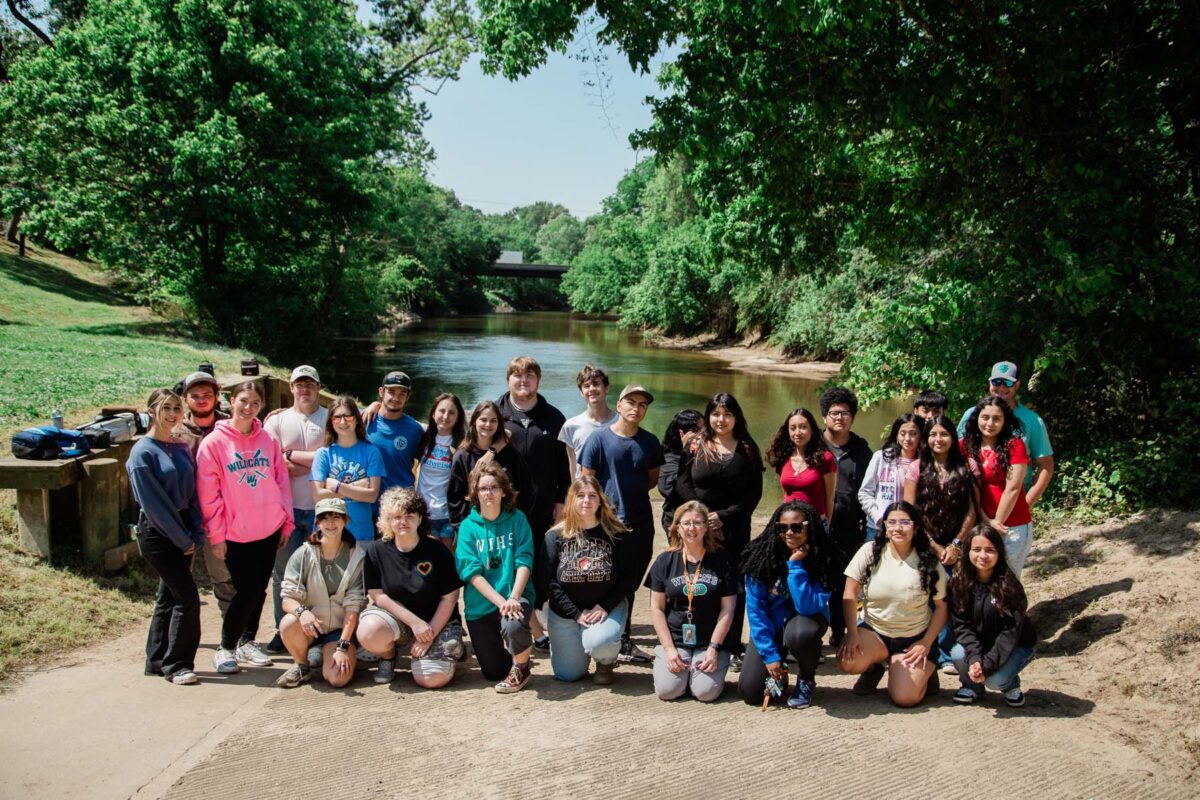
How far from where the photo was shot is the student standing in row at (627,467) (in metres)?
5.47

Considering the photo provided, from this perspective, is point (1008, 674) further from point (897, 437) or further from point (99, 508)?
point (99, 508)

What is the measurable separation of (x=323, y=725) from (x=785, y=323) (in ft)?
88.1

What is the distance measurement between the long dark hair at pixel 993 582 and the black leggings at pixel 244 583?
13.3ft

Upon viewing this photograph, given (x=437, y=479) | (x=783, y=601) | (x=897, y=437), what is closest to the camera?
(x=783, y=601)

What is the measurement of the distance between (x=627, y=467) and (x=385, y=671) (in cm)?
190

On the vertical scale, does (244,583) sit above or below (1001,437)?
below

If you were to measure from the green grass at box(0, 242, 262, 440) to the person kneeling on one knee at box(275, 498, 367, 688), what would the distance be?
15.9 ft

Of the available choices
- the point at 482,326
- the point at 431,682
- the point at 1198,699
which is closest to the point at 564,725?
the point at 431,682

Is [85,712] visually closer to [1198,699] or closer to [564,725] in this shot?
[564,725]

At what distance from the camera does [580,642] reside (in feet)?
16.8

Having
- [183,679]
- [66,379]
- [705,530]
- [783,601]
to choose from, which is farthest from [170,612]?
[66,379]

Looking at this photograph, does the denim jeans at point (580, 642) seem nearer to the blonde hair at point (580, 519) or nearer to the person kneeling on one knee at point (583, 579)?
the person kneeling on one knee at point (583, 579)

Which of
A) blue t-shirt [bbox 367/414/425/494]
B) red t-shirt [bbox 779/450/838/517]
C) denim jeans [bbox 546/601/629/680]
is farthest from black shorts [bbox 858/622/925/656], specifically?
blue t-shirt [bbox 367/414/425/494]

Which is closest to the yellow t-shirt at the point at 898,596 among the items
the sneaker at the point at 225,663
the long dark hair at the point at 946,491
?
the long dark hair at the point at 946,491
